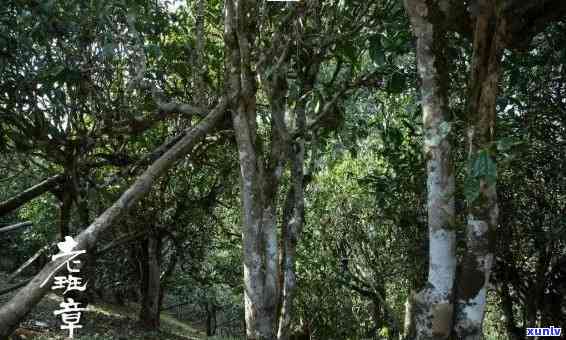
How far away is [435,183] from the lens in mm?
3521

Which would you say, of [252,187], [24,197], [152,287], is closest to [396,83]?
[252,187]

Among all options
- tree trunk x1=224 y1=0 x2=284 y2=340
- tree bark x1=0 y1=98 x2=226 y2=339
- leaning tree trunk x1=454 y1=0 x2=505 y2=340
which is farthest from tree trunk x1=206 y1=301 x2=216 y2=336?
leaning tree trunk x1=454 y1=0 x2=505 y2=340

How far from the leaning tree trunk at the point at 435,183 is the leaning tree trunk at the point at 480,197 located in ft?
0.33

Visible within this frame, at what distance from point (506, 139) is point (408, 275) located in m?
6.54

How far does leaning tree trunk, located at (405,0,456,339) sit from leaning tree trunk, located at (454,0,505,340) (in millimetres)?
99

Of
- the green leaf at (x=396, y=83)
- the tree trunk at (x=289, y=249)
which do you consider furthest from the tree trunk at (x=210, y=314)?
the green leaf at (x=396, y=83)

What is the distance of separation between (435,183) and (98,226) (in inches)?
96.3

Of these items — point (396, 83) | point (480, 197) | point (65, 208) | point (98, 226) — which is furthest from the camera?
point (65, 208)

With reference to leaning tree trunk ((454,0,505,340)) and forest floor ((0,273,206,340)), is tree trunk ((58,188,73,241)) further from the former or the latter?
leaning tree trunk ((454,0,505,340))

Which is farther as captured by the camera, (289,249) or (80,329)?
(80,329)

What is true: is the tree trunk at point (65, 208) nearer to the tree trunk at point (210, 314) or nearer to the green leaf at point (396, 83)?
the green leaf at point (396, 83)

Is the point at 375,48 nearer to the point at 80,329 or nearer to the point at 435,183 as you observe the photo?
the point at 435,183

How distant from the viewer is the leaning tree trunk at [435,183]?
340 centimetres

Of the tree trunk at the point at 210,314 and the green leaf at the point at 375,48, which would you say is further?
the tree trunk at the point at 210,314
